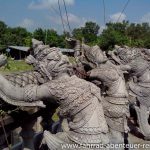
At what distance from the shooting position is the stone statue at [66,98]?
2.96 m

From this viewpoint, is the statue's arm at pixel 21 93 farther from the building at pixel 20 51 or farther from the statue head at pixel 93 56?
the statue head at pixel 93 56

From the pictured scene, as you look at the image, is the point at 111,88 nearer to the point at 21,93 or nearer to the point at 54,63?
the point at 54,63

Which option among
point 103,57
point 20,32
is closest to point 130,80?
point 103,57

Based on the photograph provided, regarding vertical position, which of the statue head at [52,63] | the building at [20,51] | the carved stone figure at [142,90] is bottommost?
the carved stone figure at [142,90]

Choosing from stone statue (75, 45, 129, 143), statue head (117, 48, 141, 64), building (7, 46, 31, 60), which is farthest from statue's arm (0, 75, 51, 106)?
statue head (117, 48, 141, 64)

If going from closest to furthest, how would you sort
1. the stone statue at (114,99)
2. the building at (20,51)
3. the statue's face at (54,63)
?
the statue's face at (54,63) → the building at (20,51) → the stone statue at (114,99)

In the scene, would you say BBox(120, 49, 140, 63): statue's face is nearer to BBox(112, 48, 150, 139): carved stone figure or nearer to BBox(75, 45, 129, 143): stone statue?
BBox(112, 48, 150, 139): carved stone figure

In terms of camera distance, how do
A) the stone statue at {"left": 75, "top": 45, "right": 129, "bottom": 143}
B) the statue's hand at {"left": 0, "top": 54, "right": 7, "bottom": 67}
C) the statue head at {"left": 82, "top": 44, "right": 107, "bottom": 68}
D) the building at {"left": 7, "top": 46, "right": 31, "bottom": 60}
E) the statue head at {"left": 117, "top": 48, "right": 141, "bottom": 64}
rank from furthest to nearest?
the statue head at {"left": 117, "top": 48, "right": 141, "bottom": 64}, the stone statue at {"left": 75, "top": 45, "right": 129, "bottom": 143}, the statue head at {"left": 82, "top": 44, "right": 107, "bottom": 68}, the building at {"left": 7, "top": 46, "right": 31, "bottom": 60}, the statue's hand at {"left": 0, "top": 54, "right": 7, "bottom": 67}

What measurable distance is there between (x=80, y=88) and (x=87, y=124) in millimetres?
307

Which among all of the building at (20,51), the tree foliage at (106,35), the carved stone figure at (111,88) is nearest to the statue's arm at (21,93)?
the building at (20,51)

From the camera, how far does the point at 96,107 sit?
3127 mm

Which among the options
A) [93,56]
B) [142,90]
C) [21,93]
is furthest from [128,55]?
[21,93]

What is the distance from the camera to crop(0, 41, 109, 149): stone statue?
117 inches

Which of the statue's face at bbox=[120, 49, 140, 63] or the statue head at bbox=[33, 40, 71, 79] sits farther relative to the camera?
the statue's face at bbox=[120, 49, 140, 63]
